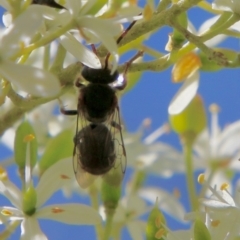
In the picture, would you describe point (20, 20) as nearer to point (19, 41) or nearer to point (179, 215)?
point (19, 41)

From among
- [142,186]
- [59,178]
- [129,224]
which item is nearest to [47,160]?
[59,178]

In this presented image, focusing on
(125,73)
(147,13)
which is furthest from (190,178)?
(147,13)

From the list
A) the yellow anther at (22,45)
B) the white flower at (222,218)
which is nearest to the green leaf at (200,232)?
the white flower at (222,218)

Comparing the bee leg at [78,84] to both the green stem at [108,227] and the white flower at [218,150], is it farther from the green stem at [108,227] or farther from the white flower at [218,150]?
the white flower at [218,150]

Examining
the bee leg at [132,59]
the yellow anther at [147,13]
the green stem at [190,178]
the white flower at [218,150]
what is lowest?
the white flower at [218,150]

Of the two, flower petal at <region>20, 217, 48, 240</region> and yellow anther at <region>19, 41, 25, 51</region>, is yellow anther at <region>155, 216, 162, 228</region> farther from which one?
yellow anther at <region>19, 41, 25, 51</region>

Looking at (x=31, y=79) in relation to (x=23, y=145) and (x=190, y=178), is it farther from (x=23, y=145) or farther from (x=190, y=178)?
(x=190, y=178)
